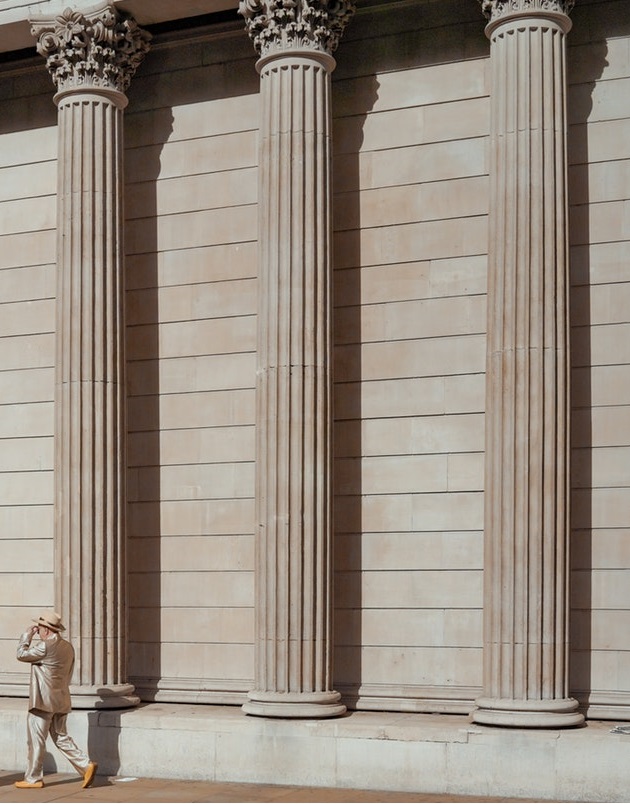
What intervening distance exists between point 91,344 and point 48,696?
6.56m

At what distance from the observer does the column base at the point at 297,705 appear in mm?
23062

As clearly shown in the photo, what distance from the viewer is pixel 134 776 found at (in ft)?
78.5

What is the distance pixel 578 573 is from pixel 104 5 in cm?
1325

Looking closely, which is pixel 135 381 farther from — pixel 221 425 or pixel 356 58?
pixel 356 58

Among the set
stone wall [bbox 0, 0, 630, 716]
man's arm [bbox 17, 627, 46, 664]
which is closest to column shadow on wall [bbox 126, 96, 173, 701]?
stone wall [bbox 0, 0, 630, 716]

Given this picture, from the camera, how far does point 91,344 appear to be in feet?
83.9

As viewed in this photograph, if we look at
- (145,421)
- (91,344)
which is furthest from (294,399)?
(91,344)

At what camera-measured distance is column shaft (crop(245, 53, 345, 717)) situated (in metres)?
23.5

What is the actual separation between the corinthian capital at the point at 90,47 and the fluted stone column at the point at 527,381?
7179 mm

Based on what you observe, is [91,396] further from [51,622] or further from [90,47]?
[90,47]

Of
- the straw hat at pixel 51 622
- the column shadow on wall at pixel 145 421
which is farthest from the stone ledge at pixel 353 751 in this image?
the straw hat at pixel 51 622

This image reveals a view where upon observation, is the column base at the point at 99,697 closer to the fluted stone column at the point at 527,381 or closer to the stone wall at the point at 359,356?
the stone wall at the point at 359,356

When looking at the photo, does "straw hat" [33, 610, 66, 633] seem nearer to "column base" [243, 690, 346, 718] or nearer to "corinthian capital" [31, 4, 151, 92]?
"column base" [243, 690, 346, 718]

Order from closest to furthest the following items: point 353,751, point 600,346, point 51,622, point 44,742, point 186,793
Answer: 1. point 186,793
2. point 353,751
3. point 51,622
4. point 44,742
5. point 600,346
